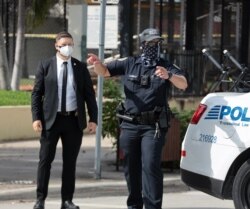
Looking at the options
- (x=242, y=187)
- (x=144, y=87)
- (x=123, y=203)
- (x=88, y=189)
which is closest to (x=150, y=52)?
(x=144, y=87)

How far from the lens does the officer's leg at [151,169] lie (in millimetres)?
7645

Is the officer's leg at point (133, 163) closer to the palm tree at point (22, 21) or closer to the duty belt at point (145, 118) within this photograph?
the duty belt at point (145, 118)

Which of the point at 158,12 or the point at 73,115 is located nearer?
the point at 73,115

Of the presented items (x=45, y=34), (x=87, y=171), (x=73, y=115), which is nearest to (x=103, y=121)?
(x=87, y=171)

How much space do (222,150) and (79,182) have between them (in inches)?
123

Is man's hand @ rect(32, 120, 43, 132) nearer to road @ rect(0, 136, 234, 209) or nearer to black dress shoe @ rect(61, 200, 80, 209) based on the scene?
black dress shoe @ rect(61, 200, 80, 209)

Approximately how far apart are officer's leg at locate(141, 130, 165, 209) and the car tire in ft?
2.41

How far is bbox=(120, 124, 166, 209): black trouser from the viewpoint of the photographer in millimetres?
7660

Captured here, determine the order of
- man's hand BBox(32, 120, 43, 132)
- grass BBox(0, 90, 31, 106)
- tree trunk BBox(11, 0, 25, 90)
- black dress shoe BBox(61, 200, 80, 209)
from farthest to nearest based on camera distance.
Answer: tree trunk BBox(11, 0, 25, 90)
grass BBox(0, 90, 31, 106)
black dress shoe BBox(61, 200, 80, 209)
man's hand BBox(32, 120, 43, 132)

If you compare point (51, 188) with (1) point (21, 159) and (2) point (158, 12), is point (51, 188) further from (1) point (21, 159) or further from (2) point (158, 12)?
(2) point (158, 12)

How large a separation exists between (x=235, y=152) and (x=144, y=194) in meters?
0.99

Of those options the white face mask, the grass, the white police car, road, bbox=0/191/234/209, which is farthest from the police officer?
the grass

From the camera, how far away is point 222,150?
7.59m

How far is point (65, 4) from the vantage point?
1770 cm
